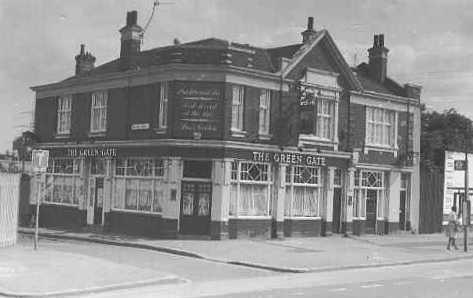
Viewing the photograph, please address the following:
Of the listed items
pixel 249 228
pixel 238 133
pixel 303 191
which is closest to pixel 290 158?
pixel 303 191

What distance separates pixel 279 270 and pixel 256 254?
3.40 meters

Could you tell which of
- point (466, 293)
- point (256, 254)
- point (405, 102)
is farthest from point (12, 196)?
point (405, 102)

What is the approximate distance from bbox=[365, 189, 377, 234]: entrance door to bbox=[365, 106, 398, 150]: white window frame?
7.39ft

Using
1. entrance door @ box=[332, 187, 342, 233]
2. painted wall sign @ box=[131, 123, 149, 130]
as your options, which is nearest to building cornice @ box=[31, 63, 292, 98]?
painted wall sign @ box=[131, 123, 149, 130]

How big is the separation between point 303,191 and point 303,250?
5864 millimetres

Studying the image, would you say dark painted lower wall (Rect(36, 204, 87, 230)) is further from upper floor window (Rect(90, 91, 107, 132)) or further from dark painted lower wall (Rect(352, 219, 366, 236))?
dark painted lower wall (Rect(352, 219, 366, 236))

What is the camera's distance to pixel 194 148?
27.2 meters

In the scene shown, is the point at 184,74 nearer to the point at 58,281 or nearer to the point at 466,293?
the point at 58,281

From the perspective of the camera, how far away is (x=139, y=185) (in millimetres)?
29453

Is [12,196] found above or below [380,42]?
below

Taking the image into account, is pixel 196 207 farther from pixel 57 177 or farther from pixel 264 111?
pixel 57 177

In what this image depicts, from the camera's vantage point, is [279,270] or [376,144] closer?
[279,270]

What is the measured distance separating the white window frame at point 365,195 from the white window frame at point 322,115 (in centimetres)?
263

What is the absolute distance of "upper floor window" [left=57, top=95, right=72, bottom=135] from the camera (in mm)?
33938
